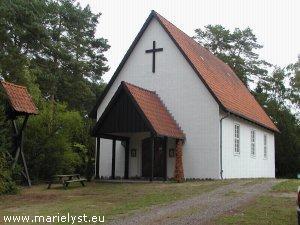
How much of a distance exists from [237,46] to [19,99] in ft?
114

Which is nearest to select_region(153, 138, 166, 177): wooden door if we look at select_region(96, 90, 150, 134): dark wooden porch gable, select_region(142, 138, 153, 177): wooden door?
select_region(142, 138, 153, 177): wooden door

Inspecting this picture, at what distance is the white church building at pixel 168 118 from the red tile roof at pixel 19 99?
152 inches

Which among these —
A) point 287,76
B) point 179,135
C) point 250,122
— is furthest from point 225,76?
point 287,76

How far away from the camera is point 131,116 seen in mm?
22297

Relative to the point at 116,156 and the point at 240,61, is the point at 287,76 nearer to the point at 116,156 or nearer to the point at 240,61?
the point at 240,61

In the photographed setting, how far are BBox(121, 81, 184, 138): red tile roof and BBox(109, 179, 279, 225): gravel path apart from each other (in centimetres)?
588

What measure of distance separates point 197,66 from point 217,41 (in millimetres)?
25750

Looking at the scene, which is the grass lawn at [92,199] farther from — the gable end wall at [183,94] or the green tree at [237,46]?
the green tree at [237,46]

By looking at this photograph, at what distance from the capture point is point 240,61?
1901 inches

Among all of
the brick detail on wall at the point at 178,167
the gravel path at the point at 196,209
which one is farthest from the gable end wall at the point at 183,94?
the gravel path at the point at 196,209

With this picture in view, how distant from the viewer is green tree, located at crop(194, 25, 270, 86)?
161ft

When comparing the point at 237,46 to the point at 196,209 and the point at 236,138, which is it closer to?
the point at 236,138

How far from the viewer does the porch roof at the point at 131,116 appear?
72.1 feet

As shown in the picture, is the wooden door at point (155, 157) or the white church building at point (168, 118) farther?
the wooden door at point (155, 157)
